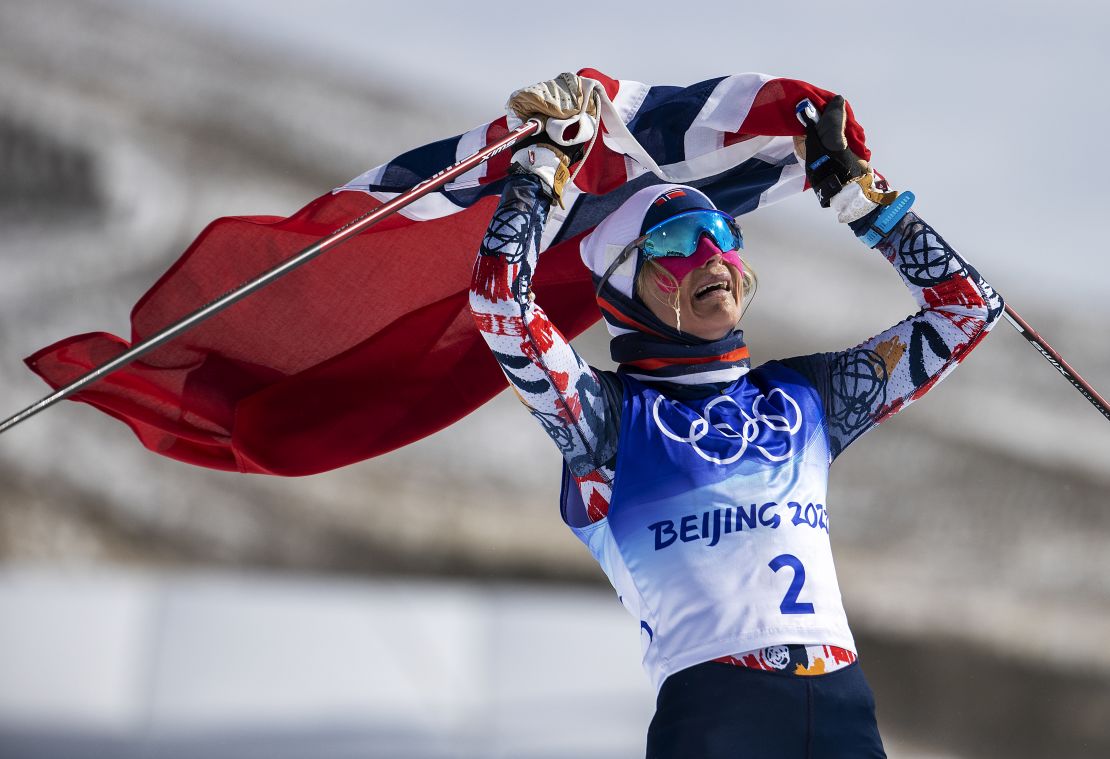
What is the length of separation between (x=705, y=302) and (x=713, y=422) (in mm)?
208

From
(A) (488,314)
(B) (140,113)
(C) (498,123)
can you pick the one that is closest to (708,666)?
(A) (488,314)

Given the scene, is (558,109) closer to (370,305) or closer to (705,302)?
(705,302)

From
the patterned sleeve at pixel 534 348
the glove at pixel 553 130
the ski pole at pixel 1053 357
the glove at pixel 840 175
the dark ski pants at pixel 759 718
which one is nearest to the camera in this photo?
the dark ski pants at pixel 759 718

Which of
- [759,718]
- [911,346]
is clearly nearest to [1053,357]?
[911,346]

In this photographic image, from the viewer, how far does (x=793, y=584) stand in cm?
179

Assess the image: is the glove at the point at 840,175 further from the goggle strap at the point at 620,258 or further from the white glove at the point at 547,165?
the white glove at the point at 547,165

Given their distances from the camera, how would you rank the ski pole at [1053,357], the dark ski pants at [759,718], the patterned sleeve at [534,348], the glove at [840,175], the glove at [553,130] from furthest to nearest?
the ski pole at [1053,357], the glove at [840,175], the glove at [553,130], the patterned sleeve at [534,348], the dark ski pants at [759,718]

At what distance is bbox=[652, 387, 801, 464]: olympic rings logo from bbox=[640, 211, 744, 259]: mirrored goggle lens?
0.84 feet

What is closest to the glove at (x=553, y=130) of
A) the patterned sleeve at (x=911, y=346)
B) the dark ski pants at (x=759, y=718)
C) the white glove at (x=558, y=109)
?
the white glove at (x=558, y=109)

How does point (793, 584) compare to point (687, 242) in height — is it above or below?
below

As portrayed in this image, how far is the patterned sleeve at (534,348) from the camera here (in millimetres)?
1857

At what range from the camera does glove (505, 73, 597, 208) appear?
1.96 m

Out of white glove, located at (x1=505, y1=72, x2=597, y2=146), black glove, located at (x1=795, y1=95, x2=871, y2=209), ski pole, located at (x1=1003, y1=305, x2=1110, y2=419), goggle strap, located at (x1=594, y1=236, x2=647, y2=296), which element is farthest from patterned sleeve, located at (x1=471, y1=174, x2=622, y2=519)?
ski pole, located at (x1=1003, y1=305, x2=1110, y2=419)

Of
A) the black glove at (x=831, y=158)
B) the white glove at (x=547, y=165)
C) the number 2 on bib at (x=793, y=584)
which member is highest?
the black glove at (x=831, y=158)
